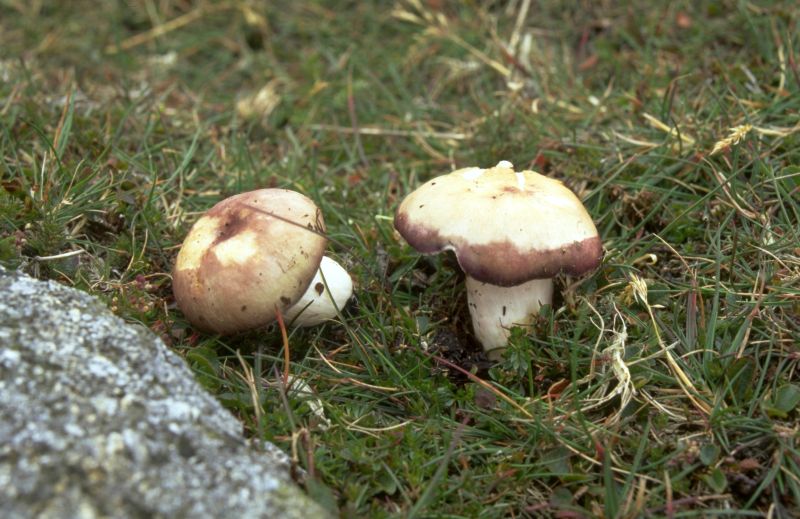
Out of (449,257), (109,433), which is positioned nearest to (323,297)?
(449,257)

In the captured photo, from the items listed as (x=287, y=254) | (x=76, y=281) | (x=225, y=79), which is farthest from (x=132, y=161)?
(x=225, y=79)

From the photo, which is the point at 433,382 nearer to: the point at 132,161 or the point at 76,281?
the point at 76,281

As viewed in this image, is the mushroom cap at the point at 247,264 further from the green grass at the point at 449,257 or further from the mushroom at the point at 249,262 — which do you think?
the green grass at the point at 449,257

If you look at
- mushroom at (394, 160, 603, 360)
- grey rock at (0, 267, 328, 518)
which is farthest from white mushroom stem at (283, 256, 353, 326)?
grey rock at (0, 267, 328, 518)

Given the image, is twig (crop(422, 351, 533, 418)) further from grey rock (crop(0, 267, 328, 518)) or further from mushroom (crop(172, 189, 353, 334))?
grey rock (crop(0, 267, 328, 518))

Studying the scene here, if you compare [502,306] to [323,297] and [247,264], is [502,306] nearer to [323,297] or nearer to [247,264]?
[323,297]
